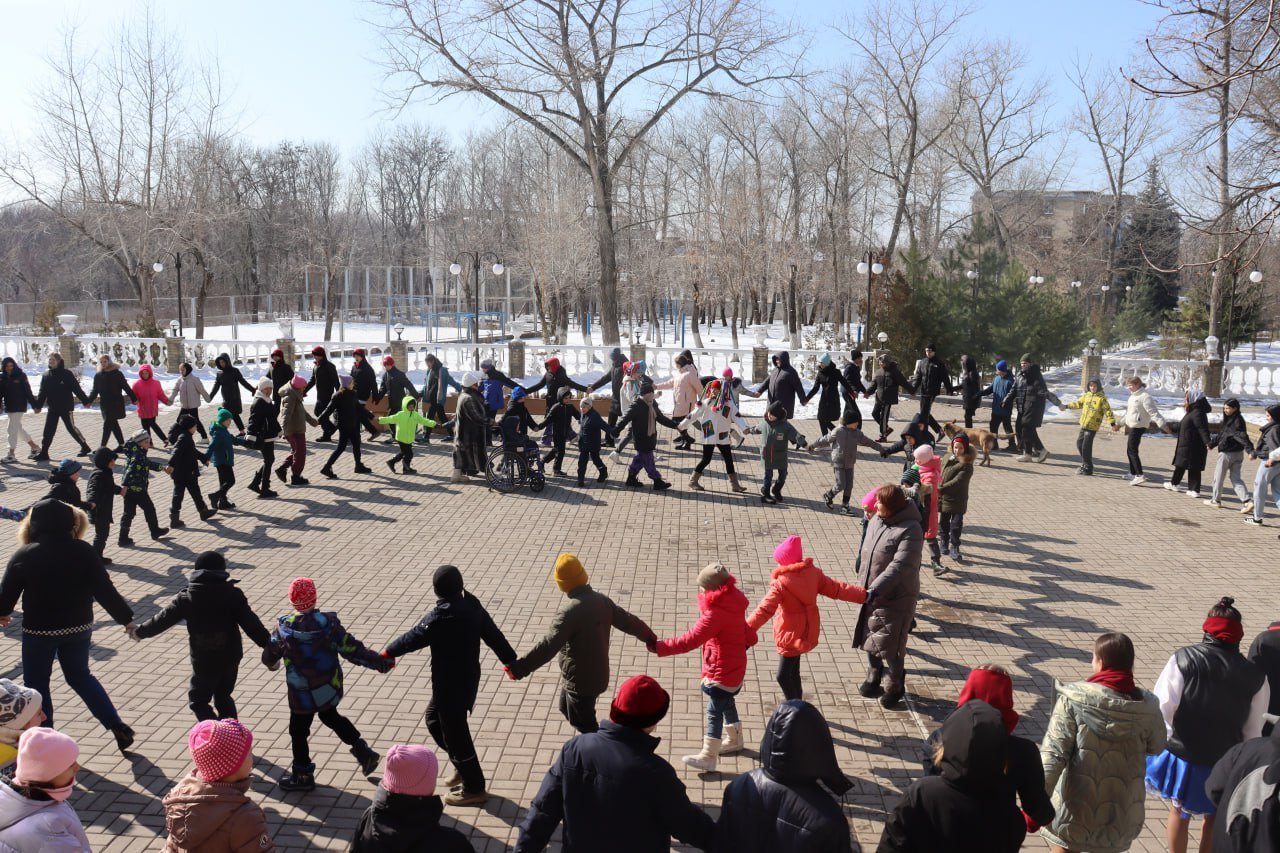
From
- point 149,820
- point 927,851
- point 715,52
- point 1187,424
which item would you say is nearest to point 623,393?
point 1187,424

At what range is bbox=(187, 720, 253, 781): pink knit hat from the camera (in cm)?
362

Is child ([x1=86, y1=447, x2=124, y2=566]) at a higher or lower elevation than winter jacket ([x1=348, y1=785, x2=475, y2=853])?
→ higher

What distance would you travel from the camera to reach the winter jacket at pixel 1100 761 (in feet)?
13.9

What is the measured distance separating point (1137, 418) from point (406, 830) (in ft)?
43.0

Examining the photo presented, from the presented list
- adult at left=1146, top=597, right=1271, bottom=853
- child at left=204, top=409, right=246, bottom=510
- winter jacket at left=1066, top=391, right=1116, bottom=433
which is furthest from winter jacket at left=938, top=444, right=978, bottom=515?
child at left=204, top=409, right=246, bottom=510

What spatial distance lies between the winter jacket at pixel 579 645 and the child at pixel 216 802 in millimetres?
1813

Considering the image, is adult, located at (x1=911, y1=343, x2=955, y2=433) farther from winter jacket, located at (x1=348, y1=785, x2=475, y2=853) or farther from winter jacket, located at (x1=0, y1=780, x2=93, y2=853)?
winter jacket, located at (x1=0, y1=780, x2=93, y2=853)

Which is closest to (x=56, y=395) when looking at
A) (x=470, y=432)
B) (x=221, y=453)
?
(x=221, y=453)

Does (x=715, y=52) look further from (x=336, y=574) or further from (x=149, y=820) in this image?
(x=149, y=820)

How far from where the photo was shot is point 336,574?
9.55 meters

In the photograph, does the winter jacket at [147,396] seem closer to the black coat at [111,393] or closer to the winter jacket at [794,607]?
the black coat at [111,393]

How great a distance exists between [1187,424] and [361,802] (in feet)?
39.4

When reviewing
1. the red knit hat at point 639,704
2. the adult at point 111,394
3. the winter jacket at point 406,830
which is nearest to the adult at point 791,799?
the red knit hat at point 639,704

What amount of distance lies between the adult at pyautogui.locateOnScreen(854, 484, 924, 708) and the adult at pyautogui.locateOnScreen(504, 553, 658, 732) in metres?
2.13
